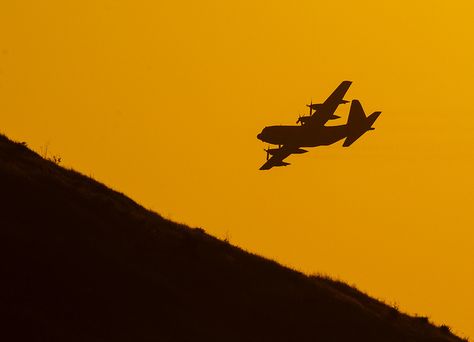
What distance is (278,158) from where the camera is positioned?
96438 millimetres

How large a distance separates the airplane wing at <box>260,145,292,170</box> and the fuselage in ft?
6.04

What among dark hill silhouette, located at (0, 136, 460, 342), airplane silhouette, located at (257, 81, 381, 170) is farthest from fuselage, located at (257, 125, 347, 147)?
dark hill silhouette, located at (0, 136, 460, 342)

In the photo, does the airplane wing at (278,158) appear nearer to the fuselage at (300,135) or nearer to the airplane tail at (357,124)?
the fuselage at (300,135)

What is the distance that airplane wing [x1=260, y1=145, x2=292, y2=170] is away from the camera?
90.1 metres

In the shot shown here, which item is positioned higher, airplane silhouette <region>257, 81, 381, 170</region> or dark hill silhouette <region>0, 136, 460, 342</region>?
airplane silhouette <region>257, 81, 381, 170</region>

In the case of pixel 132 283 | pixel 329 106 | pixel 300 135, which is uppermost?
pixel 329 106

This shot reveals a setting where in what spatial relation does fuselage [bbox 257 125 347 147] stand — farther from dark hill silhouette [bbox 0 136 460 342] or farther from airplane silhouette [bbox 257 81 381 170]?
dark hill silhouette [bbox 0 136 460 342]

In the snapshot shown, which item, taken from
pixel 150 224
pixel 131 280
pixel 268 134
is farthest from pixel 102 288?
pixel 268 134

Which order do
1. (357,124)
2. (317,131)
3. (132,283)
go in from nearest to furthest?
1. (132,283)
2. (317,131)
3. (357,124)

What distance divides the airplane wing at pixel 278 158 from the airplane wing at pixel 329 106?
3.59m

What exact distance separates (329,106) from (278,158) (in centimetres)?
1051

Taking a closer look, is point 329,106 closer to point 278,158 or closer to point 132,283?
point 278,158

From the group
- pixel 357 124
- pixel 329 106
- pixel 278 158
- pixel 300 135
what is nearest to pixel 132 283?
pixel 300 135

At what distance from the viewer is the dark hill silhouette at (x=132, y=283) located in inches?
1371
